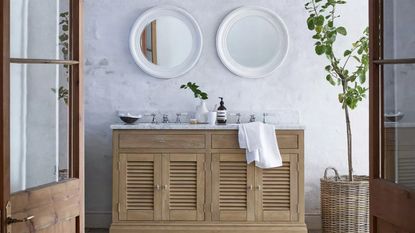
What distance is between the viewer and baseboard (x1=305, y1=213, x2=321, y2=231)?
6184mm

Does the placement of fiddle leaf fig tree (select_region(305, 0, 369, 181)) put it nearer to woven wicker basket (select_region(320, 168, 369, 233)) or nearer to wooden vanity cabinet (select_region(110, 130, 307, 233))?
woven wicker basket (select_region(320, 168, 369, 233))

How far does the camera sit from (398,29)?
2811 mm

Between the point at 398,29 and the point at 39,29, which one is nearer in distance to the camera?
the point at 398,29

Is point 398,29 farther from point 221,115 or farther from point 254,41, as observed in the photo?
point 254,41

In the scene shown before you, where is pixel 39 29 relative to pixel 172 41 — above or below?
below

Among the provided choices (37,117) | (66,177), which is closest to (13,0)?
(37,117)

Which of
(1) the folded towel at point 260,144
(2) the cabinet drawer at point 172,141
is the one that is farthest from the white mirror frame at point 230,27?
(2) the cabinet drawer at point 172,141

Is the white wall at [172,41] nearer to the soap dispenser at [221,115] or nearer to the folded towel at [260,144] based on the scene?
the soap dispenser at [221,115]

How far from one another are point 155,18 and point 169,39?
0.25 m

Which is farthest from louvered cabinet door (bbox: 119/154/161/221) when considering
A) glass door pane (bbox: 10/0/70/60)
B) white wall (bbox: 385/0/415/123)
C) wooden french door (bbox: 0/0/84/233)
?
white wall (bbox: 385/0/415/123)

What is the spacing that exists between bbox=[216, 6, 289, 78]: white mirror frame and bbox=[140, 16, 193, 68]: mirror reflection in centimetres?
32

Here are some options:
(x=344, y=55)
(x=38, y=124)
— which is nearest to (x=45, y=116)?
(x=38, y=124)

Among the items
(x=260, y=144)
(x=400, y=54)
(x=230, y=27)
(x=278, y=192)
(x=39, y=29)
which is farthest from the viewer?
(x=230, y=27)

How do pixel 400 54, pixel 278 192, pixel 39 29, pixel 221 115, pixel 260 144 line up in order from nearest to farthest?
pixel 400 54
pixel 39 29
pixel 260 144
pixel 278 192
pixel 221 115
